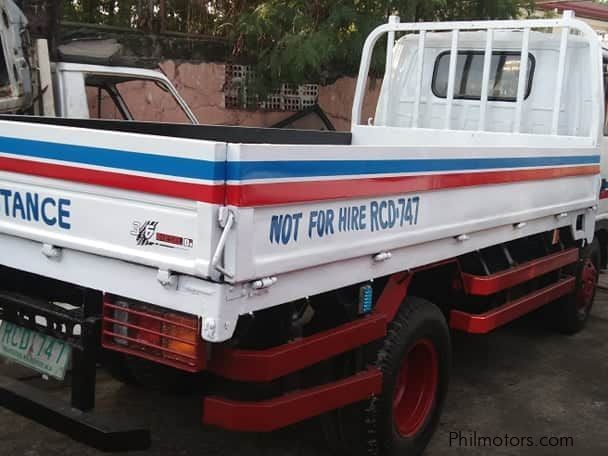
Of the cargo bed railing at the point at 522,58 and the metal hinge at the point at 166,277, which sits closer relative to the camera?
the metal hinge at the point at 166,277

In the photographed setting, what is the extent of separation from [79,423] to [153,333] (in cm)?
46

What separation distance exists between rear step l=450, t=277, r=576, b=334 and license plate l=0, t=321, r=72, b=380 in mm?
2118

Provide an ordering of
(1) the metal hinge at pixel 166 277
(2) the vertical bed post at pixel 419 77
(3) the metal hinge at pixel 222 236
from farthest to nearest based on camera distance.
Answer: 1. (2) the vertical bed post at pixel 419 77
2. (1) the metal hinge at pixel 166 277
3. (3) the metal hinge at pixel 222 236

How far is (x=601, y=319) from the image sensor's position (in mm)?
6266

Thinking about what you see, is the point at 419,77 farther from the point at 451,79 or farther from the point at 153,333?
the point at 153,333

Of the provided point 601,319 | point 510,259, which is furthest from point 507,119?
point 601,319

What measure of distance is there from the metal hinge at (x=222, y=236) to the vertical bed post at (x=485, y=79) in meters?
3.36

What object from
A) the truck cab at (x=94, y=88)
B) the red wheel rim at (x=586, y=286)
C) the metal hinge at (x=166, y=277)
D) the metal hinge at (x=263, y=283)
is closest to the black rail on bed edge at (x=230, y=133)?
the truck cab at (x=94, y=88)

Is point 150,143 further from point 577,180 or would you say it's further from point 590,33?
point 590,33

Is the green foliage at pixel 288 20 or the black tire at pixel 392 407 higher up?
the green foliage at pixel 288 20

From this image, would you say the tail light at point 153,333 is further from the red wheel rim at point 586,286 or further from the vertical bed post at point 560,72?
the red wheel rim at point 586,286

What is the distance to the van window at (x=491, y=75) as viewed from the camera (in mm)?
5246

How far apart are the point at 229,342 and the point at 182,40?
772 cm

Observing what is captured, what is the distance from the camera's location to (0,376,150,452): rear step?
258 cm
